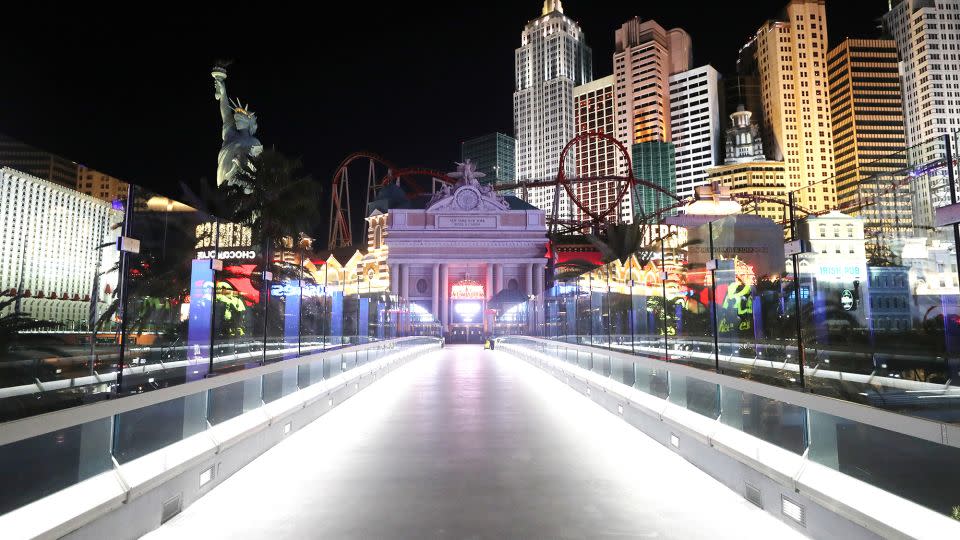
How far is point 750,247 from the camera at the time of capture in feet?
18.9

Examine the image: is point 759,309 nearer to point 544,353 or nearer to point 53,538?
point 53,538

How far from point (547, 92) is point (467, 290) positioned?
115m

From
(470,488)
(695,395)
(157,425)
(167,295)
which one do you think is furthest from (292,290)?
(695,395)

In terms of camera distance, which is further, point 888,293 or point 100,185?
point 100,185

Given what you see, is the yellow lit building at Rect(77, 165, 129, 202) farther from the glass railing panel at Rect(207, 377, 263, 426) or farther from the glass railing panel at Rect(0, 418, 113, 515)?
the glass railing panel at Rect(207, 377, 263, 426)

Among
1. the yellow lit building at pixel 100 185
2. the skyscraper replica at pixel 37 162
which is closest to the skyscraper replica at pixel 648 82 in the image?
the yellow lit building at pixel 100 185

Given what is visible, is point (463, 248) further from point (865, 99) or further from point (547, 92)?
point (547, 92)

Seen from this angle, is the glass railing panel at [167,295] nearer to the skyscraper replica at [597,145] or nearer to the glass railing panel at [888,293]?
the glass railing panel at [888,293]

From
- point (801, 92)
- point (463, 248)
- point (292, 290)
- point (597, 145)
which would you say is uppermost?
point (597, 145)

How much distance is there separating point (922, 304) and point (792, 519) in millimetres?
1526

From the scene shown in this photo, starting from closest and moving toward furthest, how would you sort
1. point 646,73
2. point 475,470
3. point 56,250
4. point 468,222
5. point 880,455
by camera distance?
point 56,250 < point 880,455 < point 475,470 < point 468,222 < point 646,73

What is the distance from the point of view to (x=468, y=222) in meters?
65.8

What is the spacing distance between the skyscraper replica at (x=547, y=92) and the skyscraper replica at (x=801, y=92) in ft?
171

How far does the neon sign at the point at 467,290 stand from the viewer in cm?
6388
